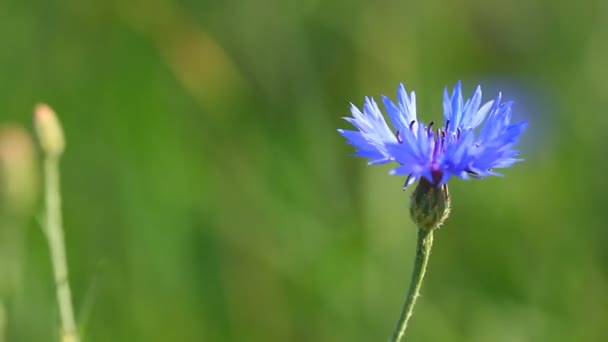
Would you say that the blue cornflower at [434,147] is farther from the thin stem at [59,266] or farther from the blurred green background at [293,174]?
the blurred green background at [293,174]

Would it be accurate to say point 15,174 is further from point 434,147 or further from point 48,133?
point 434,147

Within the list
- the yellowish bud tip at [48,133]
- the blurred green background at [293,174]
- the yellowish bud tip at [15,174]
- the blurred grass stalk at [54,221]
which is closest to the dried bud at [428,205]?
the blurred grass stalk at [54,221]

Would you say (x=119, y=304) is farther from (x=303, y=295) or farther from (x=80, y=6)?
(x=80, y=6)

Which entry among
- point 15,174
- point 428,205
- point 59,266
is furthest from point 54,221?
point 428,205

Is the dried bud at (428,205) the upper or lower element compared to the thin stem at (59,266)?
upper

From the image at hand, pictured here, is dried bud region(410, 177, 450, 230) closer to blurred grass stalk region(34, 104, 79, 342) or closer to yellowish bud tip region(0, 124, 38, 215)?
blurred grass stalk region(34, 104, 79, 342)

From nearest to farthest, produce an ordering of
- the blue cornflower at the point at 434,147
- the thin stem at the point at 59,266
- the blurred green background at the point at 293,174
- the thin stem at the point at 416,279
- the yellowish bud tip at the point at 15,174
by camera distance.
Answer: the thin stem at the point at 416,279
the blue cornflower at the point at 434,147
the thin stem at the point at 59,266
the yellowish bud tip at the point at 15,174
the blurred green background at the point at 293,174

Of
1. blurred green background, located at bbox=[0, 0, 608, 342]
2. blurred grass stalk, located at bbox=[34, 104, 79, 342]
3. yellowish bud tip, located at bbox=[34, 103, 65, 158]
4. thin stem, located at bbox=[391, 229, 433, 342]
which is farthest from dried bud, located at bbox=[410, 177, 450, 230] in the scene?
blurred green background, located at bbox=[0, 0, 608, 342]
